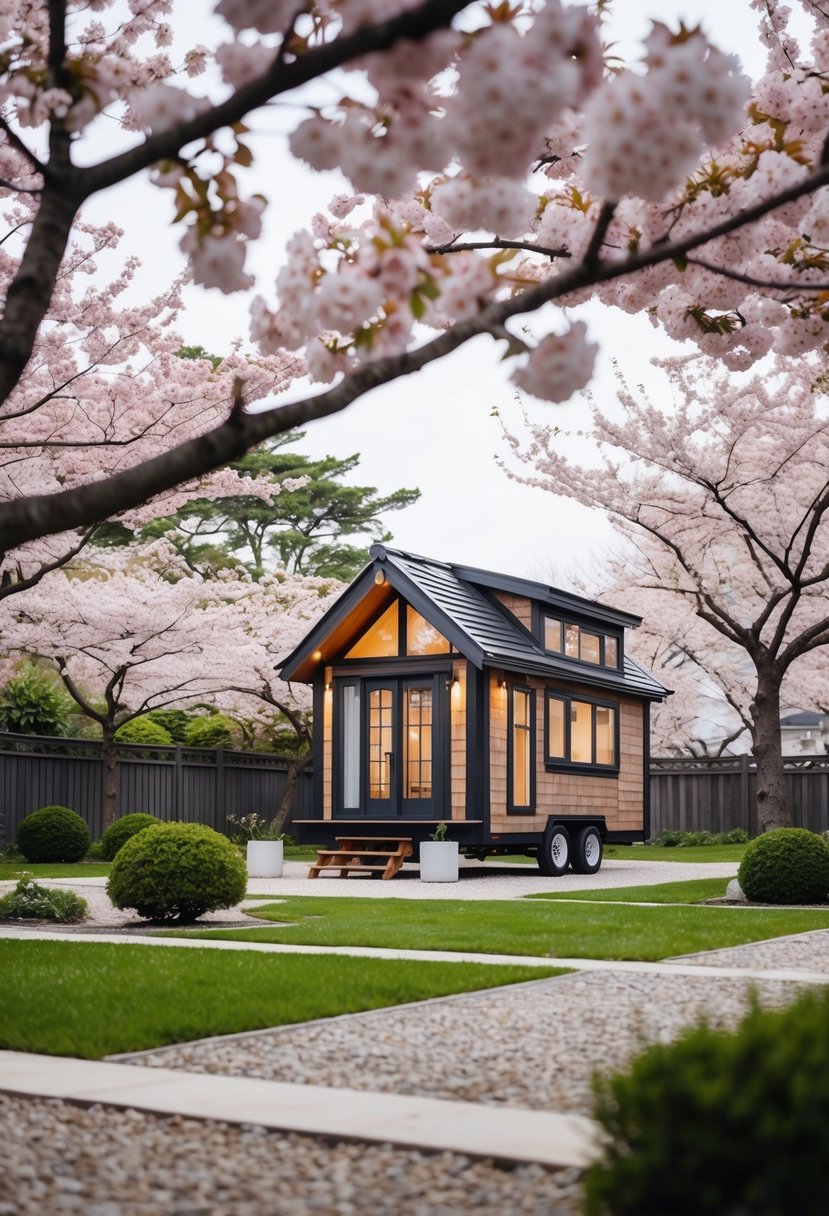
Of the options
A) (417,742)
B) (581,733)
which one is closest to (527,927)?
(417,742)

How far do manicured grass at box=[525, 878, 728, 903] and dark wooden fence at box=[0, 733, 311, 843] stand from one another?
34.2ft

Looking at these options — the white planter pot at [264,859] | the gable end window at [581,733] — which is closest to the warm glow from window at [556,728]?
the gable end window at [581,733]

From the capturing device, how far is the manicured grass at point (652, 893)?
14.1m

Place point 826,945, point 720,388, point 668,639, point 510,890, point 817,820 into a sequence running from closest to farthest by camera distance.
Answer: point 826,945 → point 510,890 → point 720,388 → point 817,820 → point 668,639

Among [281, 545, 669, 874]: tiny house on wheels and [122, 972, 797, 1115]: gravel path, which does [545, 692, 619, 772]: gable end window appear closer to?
[281, 545, 669, 874]: tiny house on wheels

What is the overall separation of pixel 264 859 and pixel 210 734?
10.9 m

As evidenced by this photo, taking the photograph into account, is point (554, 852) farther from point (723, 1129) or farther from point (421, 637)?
point (723, 1129)

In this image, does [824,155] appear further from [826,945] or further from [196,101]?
[826,945]

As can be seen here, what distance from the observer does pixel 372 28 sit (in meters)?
3.77

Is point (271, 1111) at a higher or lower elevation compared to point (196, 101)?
lower

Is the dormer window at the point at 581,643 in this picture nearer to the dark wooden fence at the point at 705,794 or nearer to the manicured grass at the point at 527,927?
the dark wooden fence at the point at 705,794

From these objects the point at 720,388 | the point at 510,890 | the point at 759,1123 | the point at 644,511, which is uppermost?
the point at 720,388

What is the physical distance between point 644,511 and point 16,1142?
719 inches

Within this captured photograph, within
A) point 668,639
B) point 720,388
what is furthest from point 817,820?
point 720,388
